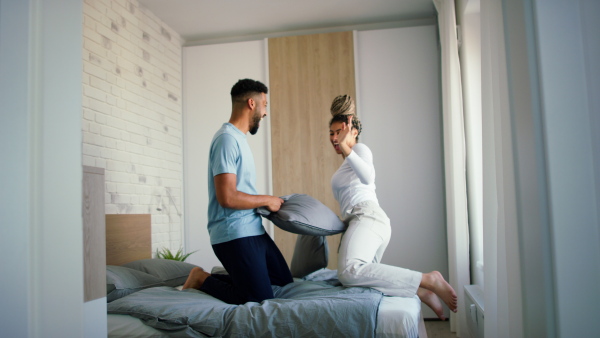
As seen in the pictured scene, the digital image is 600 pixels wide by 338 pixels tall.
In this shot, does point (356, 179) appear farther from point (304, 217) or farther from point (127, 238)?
point (127, 238)

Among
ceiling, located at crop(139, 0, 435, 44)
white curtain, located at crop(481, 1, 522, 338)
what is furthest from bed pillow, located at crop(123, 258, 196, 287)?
ceiling, located at crop(139, 0, 435, 44)

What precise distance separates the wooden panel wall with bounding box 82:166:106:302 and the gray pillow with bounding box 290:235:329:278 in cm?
127

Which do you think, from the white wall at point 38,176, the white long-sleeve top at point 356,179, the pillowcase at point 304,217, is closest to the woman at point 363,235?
the white long-sleeve top at point 356,179

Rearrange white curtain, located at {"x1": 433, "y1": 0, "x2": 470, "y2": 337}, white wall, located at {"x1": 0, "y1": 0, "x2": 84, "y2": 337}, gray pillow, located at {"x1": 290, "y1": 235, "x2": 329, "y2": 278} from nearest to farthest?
white wall, located at {"x1": 0, "y1": 0, "x2": 84, "y2": 337} → gray pillow, located at {"x1": 290, "y1": 235, "x2": 329, "y2": 278} → white curtain, located at {"x1": 433, "y1": 0, "x2": 470, "y2": 337}

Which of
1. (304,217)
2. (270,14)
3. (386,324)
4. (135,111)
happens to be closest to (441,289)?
(386,324)

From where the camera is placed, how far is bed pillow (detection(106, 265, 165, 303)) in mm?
2654

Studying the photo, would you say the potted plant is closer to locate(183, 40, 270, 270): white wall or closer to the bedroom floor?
locate(183, 40, 270, 270): white wall

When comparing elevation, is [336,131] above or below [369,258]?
above

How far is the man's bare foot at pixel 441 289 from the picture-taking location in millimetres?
2258

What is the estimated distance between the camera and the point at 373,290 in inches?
88.3

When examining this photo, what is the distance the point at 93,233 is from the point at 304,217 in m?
0.99

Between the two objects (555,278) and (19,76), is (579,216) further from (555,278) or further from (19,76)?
(19,76)

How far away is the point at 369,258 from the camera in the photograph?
7.89ft

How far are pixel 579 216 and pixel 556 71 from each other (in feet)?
1.08
